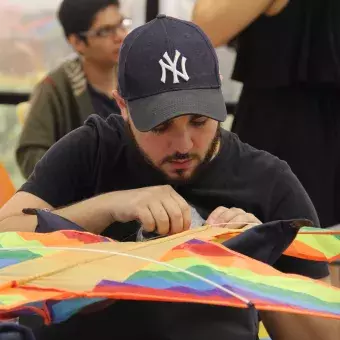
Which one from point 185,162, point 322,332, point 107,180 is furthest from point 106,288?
point 107,180

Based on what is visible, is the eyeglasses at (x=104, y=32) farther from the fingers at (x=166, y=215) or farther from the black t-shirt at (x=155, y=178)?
the fingers at (x=166, y=215)

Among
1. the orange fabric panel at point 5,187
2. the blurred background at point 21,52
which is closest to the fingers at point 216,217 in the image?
the orange fabric panel at point 5,187

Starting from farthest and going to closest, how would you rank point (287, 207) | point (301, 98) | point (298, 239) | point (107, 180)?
point (301, 98), point (107, 180), point (287, 207), point (298, 239)

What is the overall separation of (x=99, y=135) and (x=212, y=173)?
0.75ft

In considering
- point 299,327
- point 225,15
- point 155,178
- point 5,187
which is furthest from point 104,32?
point 299,327

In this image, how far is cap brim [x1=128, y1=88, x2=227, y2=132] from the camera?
1.29m

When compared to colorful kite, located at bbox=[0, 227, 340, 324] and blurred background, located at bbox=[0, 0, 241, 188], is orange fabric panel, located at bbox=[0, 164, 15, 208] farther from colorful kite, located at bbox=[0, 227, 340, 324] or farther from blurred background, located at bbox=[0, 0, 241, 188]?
blurred background, located at bbox=[0, 0, 241, 188]

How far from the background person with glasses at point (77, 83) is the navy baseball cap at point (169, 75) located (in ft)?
3.45

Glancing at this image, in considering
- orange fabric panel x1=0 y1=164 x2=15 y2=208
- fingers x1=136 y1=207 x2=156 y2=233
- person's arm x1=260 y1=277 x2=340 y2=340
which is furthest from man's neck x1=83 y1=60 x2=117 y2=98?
person's arm x1=260 y1=277 x2=340 y2=340

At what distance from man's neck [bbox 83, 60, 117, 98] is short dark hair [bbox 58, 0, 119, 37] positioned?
13cm

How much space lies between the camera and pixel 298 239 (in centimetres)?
102

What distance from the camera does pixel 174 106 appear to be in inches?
50.9

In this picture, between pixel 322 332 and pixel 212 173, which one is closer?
pixel 322 332

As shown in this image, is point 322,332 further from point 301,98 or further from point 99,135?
point 301,98
